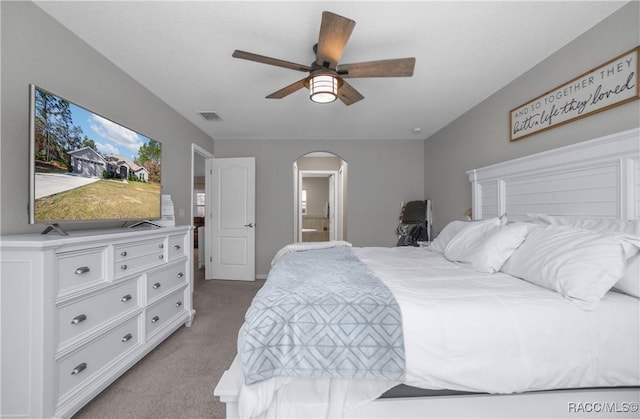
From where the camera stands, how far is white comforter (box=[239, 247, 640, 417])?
112 cm

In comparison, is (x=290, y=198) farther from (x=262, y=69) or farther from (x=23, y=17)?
(x=23, y=17)

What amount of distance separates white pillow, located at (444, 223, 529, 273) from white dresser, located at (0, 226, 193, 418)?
93.4 inches

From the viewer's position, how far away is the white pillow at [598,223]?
143 cm

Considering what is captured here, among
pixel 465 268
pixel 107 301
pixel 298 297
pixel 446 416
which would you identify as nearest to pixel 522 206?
pixel 465 268

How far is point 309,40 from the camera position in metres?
1.99

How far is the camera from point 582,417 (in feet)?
3.88

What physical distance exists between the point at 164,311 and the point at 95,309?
75 centimetres

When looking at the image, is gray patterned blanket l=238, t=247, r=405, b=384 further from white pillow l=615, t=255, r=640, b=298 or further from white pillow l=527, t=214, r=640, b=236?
white pillow l=527, t=214, r=640, b=236

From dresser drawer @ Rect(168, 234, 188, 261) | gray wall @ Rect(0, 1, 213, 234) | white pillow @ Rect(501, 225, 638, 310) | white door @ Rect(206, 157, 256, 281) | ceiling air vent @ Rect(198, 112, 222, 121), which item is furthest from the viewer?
white door @ Rect(206, 157, 256, 281)

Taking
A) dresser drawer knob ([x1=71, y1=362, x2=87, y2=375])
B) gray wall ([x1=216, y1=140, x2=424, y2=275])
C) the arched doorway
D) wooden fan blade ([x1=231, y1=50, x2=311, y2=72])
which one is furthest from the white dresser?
the arched doorway

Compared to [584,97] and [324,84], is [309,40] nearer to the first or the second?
[324,84]

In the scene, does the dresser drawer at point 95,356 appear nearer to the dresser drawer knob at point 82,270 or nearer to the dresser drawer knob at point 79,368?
the dresser drawer knob at point 79,368

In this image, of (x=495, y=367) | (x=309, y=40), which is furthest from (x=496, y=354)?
(x=309, y=40)

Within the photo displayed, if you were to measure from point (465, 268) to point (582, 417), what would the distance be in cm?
90
